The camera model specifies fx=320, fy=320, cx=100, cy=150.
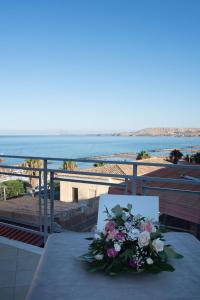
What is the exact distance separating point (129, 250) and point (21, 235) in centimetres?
324

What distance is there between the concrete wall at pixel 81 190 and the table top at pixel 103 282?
2.22 m

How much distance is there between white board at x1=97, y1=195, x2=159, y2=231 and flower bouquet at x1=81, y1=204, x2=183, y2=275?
0.40 m

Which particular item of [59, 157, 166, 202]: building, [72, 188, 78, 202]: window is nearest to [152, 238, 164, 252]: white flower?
[59, 157, 166, 202]: building

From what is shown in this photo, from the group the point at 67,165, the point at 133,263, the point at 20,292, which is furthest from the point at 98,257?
the point at 67,165

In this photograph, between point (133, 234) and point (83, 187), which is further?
point (83, 187)

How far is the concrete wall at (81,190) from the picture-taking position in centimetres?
407

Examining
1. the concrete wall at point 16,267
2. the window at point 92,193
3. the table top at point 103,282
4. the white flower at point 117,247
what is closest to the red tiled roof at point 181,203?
the window at point 92,193

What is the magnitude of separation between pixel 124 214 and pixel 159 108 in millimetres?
50145

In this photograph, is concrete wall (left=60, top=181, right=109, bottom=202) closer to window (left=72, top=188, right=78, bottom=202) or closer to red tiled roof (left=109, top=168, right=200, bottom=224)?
window (left=72, top=188, right=78, bottom=202)

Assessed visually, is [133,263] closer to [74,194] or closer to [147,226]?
[147,226]

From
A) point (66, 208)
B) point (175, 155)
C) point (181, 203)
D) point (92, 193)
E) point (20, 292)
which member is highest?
point (92, 193)

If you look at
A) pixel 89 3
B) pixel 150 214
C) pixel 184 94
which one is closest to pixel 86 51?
pixel 89 3

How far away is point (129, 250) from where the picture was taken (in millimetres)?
1592

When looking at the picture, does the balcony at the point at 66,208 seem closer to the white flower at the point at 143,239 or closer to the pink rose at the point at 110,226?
the pink rose at the point at 110,226
